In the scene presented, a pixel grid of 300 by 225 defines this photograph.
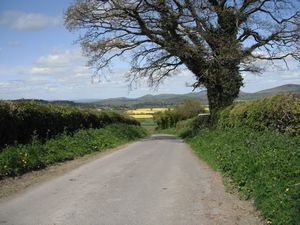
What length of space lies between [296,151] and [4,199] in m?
6.86

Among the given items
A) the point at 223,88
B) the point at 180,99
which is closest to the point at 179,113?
the point at 180,99

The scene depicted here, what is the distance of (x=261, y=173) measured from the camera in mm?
9750

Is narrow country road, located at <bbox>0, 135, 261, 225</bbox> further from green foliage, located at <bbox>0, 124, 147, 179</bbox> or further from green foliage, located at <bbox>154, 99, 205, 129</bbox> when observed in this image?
green foliage, located at <bbox>154, 99, 205, 129</bbox>

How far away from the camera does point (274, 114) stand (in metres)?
14.9

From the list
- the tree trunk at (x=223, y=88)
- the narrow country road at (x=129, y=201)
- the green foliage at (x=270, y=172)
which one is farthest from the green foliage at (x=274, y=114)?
the tree trunk at (x=223, y=88)

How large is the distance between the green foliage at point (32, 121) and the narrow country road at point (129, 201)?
338cm

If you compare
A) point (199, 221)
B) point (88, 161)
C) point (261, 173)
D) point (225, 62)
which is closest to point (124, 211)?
point (199, 221)

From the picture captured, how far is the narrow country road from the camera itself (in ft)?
26.3

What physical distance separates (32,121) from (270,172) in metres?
11.5

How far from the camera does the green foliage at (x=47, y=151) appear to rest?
13289mm

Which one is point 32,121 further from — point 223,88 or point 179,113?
point 179,113

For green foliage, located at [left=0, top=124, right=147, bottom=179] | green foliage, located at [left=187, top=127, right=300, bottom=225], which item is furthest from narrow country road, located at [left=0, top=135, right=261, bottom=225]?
green foliage, located at [left=0, top=124, right=147, bottom=179]

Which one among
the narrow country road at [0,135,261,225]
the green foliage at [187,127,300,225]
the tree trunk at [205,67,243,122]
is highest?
the tree trunk at [205,67,243,122]

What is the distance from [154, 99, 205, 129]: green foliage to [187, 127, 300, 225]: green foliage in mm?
81093
